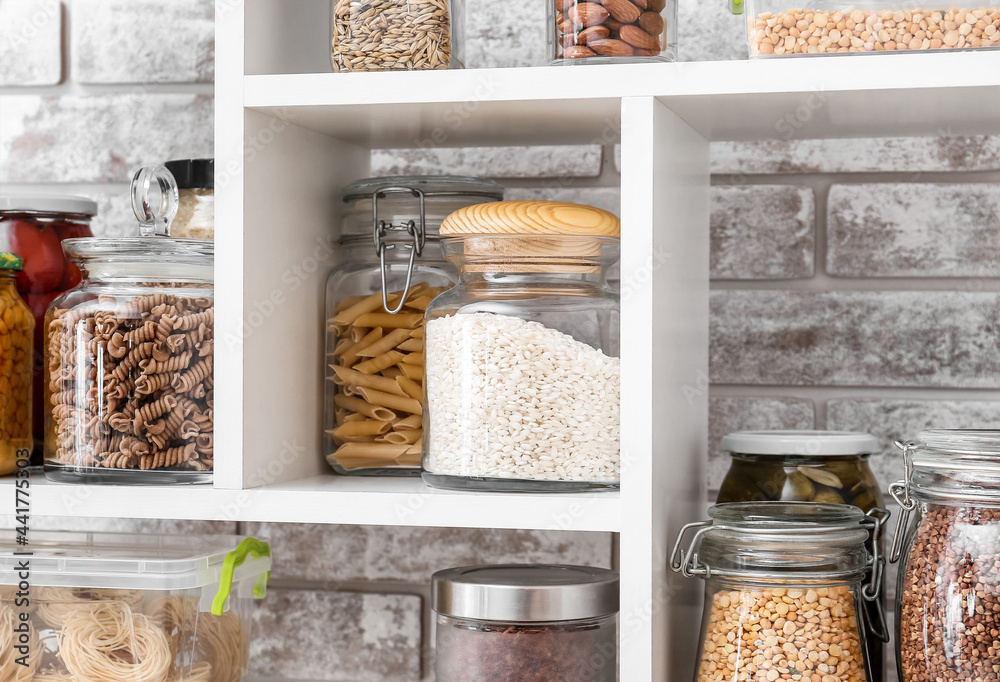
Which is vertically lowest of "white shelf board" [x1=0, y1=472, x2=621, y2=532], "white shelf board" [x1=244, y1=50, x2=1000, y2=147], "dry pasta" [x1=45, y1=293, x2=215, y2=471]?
"white shelf board" [x1=0, y1=472, x2=621, y2=532]

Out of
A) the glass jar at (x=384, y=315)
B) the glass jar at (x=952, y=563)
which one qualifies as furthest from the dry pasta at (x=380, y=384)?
the glass jar at (x=952, y=563)

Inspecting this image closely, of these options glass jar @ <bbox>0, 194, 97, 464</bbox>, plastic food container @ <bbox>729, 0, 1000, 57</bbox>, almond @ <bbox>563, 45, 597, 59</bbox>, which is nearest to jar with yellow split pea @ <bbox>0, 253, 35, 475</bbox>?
glass jar @ <bbox>0, 194, 97, 464</bbox>

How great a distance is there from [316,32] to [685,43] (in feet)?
1.10

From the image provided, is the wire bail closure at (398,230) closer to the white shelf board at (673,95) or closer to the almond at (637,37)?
the white shelf board at (673,95)

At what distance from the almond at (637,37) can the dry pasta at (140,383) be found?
345 mm

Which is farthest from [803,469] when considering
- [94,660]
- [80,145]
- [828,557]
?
[80,145]

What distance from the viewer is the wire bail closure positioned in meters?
0.77

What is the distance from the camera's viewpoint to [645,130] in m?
0.66

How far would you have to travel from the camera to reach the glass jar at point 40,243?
2.70ft

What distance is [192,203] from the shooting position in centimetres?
81

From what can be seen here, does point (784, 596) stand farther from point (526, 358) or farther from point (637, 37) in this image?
point (637, 37)

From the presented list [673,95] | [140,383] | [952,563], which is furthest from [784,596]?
[140,383]

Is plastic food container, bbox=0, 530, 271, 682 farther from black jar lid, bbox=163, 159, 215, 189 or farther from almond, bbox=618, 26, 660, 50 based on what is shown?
almond, bbox=618, 26, 660, 50

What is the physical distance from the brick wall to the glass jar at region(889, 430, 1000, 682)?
265 millimetres
